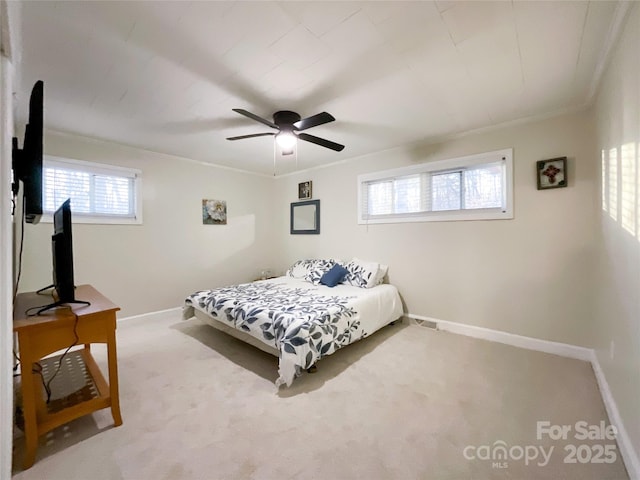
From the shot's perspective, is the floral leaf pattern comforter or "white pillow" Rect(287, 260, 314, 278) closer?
the floral leaf pattern comforter

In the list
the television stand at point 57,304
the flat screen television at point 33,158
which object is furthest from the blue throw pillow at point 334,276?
the flat screen television at point 33,158

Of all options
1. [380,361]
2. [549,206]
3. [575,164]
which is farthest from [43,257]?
[575,164]

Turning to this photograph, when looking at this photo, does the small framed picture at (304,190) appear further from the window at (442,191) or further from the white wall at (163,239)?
the window at (442,191)

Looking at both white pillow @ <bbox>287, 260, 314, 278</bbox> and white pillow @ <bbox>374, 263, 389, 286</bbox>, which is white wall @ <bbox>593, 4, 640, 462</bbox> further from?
white pillow @ <bbox>287, 260, 314, 278</bbox>

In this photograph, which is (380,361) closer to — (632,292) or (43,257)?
(632,292)

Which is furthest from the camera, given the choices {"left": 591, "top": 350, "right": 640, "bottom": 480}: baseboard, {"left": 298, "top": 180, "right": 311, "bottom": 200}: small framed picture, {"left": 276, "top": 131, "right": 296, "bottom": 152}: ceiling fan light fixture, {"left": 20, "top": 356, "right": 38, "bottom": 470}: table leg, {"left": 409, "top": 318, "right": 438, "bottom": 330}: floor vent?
{"left": 298, "top": 180, "right": 311, "bottom": 200}: small framed picture

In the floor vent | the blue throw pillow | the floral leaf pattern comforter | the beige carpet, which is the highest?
the blue throw pillow

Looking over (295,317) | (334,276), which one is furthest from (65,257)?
(334,276)

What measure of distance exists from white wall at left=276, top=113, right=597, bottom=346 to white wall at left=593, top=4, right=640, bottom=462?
1.45 feet

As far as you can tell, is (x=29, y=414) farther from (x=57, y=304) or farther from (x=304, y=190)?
(x=304, y=190)

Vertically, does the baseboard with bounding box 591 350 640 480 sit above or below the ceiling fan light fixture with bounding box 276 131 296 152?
below

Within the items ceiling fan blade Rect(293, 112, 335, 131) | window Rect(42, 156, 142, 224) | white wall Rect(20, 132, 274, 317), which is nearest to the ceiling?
ceiling fan blade Rect(293, 112, 335, 131)

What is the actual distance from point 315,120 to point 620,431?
2728 millimetres

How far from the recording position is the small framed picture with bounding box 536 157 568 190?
2.45 m
